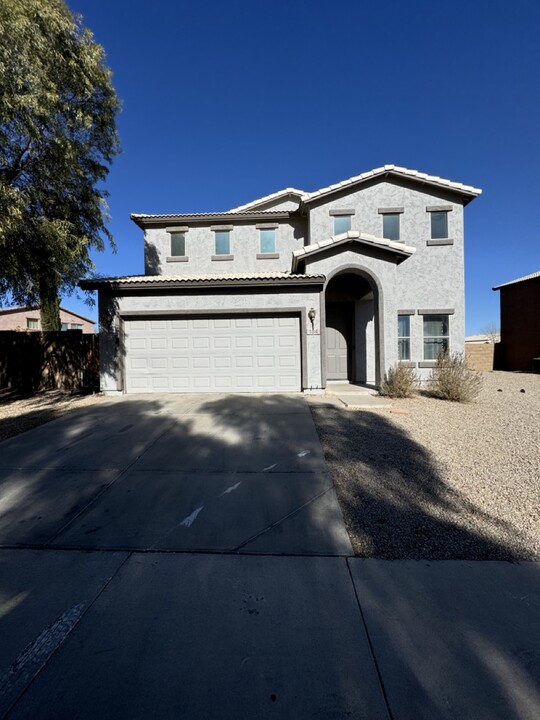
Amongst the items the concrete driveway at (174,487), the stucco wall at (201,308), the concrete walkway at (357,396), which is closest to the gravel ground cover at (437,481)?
the concrete driveway at (174,487)

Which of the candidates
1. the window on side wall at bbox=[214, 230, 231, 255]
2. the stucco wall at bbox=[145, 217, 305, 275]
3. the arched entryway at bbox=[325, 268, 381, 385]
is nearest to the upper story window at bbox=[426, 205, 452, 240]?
the arched entryway at bbox=[325, 268, 381, 385]

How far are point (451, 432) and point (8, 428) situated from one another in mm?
8532

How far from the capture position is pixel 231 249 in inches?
603

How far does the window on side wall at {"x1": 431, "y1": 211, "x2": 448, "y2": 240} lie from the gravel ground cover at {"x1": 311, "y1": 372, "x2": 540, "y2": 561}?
8405 millimetres

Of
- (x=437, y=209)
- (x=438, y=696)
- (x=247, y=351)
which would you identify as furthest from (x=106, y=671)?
(x=437, y=209)

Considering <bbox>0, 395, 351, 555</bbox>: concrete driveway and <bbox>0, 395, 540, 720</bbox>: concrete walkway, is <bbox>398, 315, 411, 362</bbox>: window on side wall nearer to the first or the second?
<bbox>0, 395, 351, 555</bbox>: concrete driveway

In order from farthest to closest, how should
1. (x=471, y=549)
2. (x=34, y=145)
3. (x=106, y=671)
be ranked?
(x=34, y=145), (x=471, y=549), (x=106, y=671)

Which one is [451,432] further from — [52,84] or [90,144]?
[90,144]

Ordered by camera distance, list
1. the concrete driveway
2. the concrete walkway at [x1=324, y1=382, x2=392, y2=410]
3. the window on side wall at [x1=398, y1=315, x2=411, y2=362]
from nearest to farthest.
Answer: the concrete driveway < the concrete walkway at [x1=324, y1=382, x2=392, y2=410] < the window on side wall at [x1=398, y1=315, x2=411, y2=362]

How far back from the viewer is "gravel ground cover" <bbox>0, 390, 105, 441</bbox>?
298 inches

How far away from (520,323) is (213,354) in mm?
19336

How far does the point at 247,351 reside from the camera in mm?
10883

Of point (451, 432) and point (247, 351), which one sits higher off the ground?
point (247, 351)

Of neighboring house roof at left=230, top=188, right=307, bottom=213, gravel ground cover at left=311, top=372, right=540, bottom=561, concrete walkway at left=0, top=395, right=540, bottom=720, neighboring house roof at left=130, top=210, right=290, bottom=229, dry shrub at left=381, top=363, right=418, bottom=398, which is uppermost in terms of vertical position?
neighboring house roof at left=230, top=188, right=307, bottom=213
